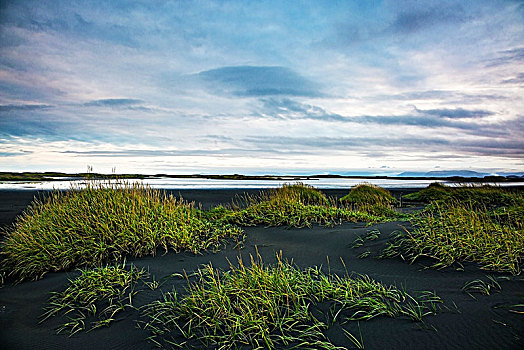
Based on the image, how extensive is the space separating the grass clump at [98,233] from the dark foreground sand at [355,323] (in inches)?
15.6

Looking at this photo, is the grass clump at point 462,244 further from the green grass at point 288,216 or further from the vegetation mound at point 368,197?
the vegetation mound at point 368,197

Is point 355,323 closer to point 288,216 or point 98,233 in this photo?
point 98,233

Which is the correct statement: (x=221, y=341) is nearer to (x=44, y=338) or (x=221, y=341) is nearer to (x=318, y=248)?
(x=44, y=338)

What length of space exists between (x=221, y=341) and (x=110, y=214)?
15.8 ft

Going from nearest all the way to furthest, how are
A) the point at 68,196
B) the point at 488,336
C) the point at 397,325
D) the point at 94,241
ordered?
the point at 488,336, the point at 397,325, the point at 94,241, the point at 68,196

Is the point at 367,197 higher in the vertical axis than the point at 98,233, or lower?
higher

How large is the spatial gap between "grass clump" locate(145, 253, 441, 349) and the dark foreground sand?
0.18 meters

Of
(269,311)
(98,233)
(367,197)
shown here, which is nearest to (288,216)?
(98,233)

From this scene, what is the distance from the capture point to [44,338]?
13.5 ft

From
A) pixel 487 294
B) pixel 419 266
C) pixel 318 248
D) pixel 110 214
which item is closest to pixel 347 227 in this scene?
pixel 318 248

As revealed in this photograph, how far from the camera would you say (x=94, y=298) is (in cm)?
473

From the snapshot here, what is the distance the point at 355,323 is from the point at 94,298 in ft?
10.9

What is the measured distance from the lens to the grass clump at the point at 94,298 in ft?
14.1

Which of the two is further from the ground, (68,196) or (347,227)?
(68,196)
